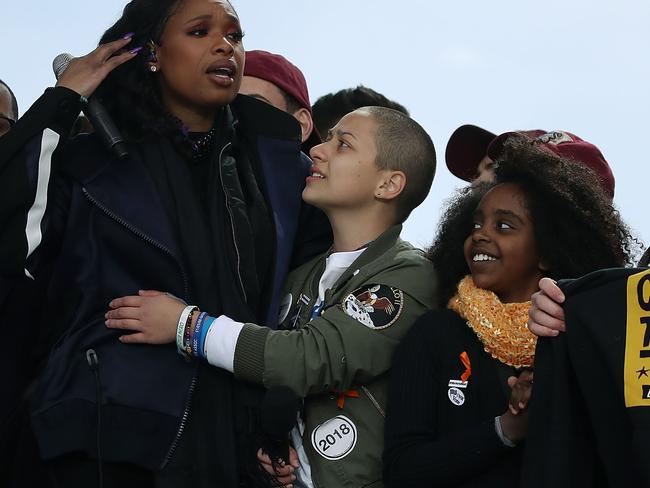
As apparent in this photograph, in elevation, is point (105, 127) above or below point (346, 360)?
above

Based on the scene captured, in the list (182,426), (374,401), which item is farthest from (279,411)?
(374,401)

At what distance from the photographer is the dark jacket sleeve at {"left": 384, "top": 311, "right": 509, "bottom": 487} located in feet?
10.00

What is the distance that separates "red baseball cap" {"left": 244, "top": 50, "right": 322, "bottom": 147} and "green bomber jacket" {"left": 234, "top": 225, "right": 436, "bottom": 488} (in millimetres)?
1480

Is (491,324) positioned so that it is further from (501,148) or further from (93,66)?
(93,66)

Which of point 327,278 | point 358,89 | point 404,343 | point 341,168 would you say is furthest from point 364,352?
point 358,89

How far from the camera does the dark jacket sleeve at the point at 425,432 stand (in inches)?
120

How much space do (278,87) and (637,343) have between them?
260 cm

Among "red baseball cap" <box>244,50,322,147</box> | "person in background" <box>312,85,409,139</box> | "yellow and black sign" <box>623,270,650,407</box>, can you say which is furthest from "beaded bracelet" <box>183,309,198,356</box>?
"person in background" <box>312,85,409,139</box>

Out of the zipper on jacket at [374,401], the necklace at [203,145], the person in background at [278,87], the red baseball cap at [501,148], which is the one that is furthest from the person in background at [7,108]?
the zipper on jacket at [374,401]

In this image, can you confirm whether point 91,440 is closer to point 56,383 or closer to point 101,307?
point 56,383

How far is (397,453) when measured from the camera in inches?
123

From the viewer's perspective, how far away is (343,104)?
17.1 feet

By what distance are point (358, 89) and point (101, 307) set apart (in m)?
2.35

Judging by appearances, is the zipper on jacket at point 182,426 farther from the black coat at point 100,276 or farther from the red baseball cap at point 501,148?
the red baseball cap at point 501,148
